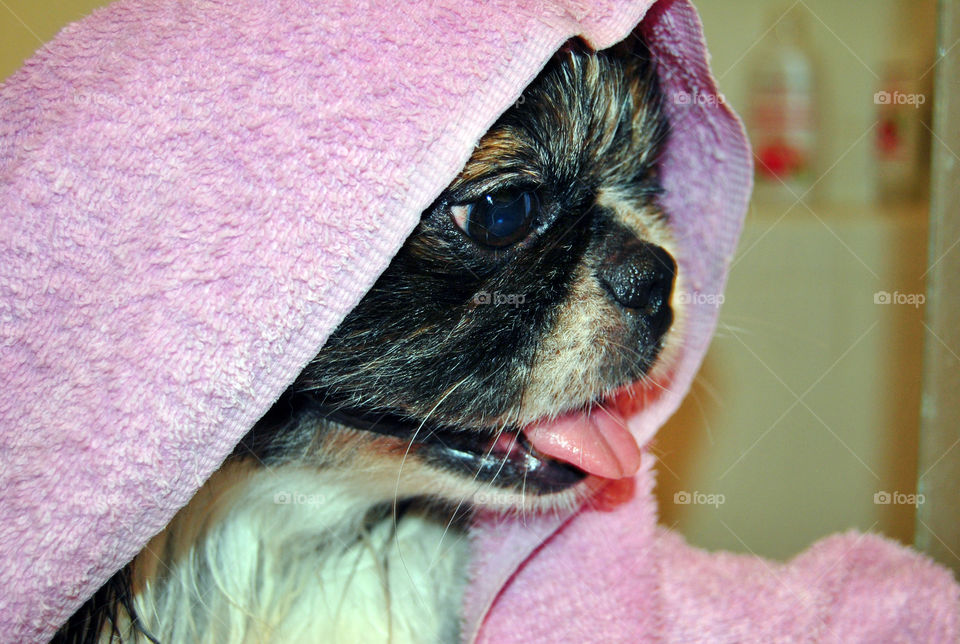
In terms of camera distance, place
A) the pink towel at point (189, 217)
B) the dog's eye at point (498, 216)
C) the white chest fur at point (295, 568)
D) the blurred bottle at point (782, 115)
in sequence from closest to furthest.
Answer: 1. the pink towel at point (189, 217)
2. the dog's eye at point (498, 216)
3. the white chest fur at point (295, 568)
4. the blurred bottle at point (782, 115)

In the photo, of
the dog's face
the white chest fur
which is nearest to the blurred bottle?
the dog's face

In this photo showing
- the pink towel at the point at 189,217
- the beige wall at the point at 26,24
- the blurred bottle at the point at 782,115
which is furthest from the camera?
the blurred bottle at the point at 782,115

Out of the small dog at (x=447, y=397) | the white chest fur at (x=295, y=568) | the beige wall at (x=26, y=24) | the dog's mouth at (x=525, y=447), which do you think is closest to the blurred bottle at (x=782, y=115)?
the small dog at (x=447, y=397)

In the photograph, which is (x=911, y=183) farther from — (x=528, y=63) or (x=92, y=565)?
(x=92, y=565)

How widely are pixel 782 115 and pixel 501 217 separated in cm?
141

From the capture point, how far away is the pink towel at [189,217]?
0.63m

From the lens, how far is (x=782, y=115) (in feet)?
6.32

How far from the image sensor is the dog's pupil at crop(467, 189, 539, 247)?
776mm

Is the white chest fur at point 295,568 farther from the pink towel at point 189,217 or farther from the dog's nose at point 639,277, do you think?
the dog's nose at point 639,277

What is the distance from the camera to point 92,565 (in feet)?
2.11

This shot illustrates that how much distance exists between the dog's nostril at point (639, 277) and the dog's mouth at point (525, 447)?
0.14 m

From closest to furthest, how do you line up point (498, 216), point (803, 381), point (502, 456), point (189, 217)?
point (189, 217) < point (498, 216) < point (502, 456) < point (803, 381)

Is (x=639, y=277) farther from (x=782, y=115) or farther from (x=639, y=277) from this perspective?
(x=782, y=115)

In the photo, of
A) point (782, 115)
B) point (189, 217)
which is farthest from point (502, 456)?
point (782, 115)
